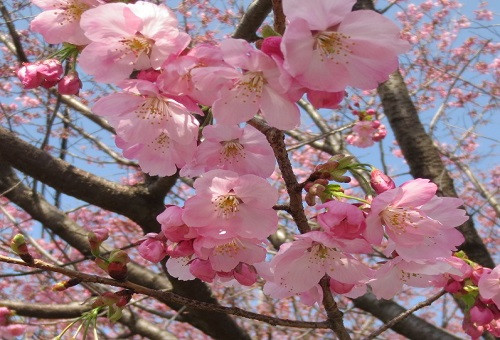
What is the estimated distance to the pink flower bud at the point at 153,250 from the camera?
3.77 feet

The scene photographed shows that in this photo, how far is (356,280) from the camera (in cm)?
117

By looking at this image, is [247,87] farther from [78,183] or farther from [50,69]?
[78,183]

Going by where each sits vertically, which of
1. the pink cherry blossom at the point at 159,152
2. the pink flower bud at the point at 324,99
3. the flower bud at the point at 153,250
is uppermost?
the pink cherry blossom at the point at 159,152

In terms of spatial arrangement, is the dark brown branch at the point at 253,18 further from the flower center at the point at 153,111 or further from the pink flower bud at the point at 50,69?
the flower center at the point at 153,111

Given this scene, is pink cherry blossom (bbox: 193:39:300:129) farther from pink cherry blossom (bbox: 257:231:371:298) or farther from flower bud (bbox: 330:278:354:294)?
flower bud (bbox: 330:278:354:294)

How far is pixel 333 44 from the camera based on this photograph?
3.22 ft

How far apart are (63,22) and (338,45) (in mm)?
601

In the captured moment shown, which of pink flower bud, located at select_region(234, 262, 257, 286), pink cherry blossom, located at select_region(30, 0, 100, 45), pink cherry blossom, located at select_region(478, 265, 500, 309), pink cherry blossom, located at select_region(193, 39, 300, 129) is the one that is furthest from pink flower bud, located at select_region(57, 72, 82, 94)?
pink cherry blossom, located at select_region(478, 265, 500, 309)

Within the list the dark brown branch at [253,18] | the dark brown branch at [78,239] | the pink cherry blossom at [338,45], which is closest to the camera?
the pink cherry blossom at [338,45]

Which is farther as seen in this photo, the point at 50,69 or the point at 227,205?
the point at 50,69

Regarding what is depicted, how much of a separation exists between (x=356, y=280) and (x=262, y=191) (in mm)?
297

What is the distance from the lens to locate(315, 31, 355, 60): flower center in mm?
950

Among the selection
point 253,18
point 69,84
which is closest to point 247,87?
point 69,84

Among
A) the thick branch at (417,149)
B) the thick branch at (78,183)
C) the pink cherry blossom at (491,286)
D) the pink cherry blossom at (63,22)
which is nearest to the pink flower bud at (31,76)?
the pink cherry blossom at (63,22)
